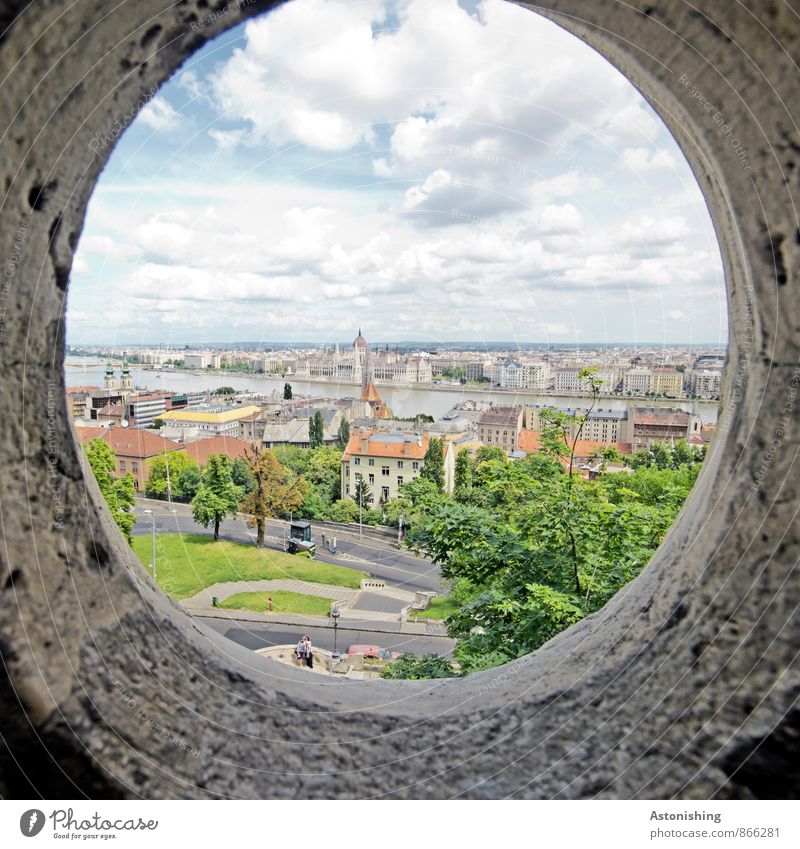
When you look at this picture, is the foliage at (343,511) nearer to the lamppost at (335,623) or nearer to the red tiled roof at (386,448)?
the red tiled roof at (386,448)

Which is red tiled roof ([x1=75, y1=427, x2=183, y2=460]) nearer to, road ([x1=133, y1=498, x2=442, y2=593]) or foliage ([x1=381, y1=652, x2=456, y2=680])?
road ([x1=133, y1=498, x2=442, y2=593])

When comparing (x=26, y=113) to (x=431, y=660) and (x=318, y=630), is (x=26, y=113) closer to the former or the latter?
(x=431, y=660)

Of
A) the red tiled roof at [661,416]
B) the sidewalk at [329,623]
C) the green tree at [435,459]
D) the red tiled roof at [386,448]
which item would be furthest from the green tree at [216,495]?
the red tiled roof at [661,416]

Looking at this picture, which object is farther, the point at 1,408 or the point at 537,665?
the point at 537,665

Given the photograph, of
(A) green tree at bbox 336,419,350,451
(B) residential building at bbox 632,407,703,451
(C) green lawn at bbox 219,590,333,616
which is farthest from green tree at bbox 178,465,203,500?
(B) residential building at bbox 632,407,703,451

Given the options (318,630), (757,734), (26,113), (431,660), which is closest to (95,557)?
(26,113)

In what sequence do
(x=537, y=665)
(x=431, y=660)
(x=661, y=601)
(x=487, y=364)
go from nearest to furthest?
(x=661, y=601), (x=537, y=665), (x=431, y=660), (x=487, y=364)

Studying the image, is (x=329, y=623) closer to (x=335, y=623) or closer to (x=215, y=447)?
(x=335, y=623)
